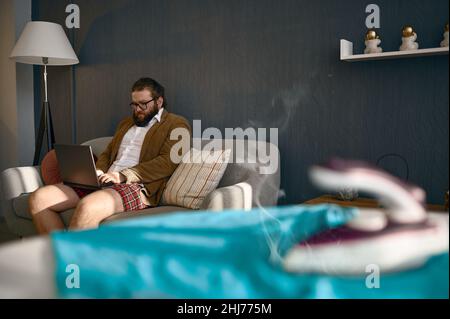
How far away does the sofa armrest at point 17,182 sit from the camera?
258cm

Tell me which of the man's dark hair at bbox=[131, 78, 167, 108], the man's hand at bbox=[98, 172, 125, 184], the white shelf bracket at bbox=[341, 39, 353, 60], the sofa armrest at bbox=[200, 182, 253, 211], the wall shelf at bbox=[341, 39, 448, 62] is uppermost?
the white shelf bracket at bbox=[341, 39, 353, 60]

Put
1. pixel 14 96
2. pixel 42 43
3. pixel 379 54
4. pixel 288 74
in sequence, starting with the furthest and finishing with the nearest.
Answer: pixel 14 96 < pixel 42 43 < pixel 288 74 < pixel 379 54

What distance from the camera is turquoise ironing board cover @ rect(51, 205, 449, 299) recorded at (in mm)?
766

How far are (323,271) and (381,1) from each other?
1.78 metres

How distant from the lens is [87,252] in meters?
0.89

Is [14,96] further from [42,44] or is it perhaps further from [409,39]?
[409,39]

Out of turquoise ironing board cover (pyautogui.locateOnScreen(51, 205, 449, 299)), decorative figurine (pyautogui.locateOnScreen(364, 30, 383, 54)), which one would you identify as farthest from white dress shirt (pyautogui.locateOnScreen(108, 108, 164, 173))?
turquoise ironing board cover (pyautogui.locateOnScreen(51, 205, 449, 299))

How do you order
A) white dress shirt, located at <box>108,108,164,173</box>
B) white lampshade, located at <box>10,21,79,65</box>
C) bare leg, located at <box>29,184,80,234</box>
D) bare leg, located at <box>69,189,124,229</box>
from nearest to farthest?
bare leg, located at <box>69,189,124,229</box> → bare leg, located at <box>29,184,80,234</box> → white dress shirt, located at <box>108,108,164,173</box> → white lampshade, located at <box>10,21,79,65</box>

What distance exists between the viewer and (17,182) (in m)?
2.61

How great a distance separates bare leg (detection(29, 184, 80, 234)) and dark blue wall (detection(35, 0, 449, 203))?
996mm

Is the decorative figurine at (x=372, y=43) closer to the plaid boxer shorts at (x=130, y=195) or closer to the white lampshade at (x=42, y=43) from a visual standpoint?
the plaid boxer shorts at (x=130, y=195)

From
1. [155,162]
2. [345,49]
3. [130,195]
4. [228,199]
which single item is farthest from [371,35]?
[130,195]

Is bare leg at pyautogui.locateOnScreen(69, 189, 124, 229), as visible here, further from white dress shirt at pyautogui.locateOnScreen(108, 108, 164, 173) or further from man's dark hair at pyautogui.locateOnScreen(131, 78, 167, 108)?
man's dark hair at pyautogui.locateOnScreen(131, 78, 167, 108)

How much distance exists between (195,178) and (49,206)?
806mm
